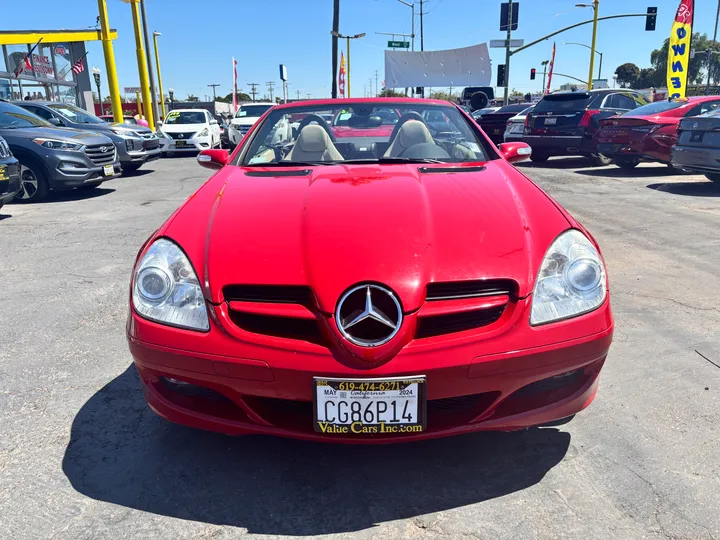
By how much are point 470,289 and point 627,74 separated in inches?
4173

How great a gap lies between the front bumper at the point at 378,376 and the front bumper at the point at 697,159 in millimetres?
7524

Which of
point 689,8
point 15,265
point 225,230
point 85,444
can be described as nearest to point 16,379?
point 85,444

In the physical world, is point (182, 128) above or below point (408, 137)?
below

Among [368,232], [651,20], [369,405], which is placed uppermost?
[651,20]

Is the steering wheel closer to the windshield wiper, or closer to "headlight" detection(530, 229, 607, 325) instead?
the windshield wiper

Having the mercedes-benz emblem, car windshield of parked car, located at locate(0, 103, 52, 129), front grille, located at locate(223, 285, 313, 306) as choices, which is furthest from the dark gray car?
the mercedes-benz emblem

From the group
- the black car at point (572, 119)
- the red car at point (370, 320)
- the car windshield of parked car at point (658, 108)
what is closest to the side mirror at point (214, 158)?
the red car at point (370, 320)

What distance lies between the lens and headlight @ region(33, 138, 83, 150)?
8641 millimetres

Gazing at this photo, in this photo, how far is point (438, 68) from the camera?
2889 centimetres

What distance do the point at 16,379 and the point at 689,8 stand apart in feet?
64.8

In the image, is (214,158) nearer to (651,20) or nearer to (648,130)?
(648,130)

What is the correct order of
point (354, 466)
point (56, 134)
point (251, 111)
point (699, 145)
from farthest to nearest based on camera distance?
point (251, 111), point (56, 134), point (699, 145), point (354, 466)

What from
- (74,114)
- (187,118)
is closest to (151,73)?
(187,118)

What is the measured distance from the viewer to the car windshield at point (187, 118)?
1838cm
